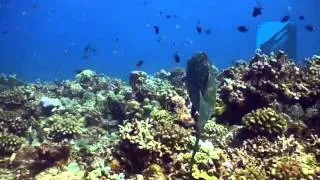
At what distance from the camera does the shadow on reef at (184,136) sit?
679cm

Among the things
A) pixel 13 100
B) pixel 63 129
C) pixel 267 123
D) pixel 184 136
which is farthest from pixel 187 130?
pixel 13 100

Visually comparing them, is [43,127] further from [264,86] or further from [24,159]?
[264,86]

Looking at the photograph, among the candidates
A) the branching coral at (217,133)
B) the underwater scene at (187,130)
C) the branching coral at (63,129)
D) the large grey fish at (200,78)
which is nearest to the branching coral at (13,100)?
the underwater scene at (187,130)

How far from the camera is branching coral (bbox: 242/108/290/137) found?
25.7 feet

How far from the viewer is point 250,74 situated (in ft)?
32.2

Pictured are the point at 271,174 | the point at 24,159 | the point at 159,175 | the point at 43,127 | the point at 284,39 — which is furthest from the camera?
the point at 284,39

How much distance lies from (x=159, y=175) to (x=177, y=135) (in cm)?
112

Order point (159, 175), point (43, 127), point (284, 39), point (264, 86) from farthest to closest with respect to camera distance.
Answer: point (284, 39)
point (43, 127)
point (264, 86)
point (159, 175)

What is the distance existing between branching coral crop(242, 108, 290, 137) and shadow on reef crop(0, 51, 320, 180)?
0.8 inches

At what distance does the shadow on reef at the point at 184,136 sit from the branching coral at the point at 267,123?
20mm

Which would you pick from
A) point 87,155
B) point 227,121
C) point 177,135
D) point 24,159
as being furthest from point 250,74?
point 24,159

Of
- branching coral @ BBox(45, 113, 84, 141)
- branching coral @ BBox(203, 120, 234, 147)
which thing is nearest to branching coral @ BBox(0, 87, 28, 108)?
branching coral @ BBox(45, 113, 84, 141)

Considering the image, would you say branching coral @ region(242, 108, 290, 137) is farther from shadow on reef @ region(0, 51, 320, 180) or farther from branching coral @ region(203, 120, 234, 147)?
branching coral @ region(203, 120, 234, 147)

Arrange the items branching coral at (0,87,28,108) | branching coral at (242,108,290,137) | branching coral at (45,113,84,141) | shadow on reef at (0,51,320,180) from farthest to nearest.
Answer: branching coral at (0,87,28,108), branching coral at (45,113,84,141), branching coral at (242,108,290,137), shadow on reef at (0,51,320,180)
